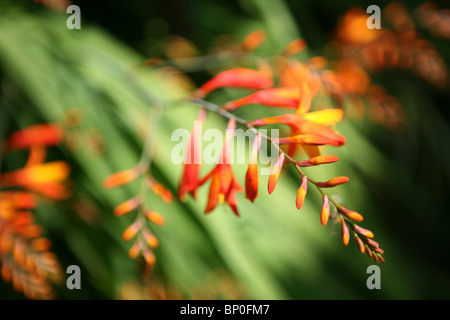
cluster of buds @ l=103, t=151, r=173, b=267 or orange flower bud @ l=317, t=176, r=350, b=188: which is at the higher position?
orange flower bud @ l=317, t=176, r=350, b=188

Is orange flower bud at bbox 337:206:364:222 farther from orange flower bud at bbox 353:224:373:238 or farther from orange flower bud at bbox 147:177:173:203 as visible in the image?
orange flower bud at bbox 147:177:173:203

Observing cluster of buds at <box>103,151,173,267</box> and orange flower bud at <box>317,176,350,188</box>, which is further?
cluster of buds at <box>103,151,173,267</box>

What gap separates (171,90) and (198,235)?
0.97 ft

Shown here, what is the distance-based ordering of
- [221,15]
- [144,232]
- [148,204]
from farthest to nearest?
[221,15] < [148,204] < [144,232]

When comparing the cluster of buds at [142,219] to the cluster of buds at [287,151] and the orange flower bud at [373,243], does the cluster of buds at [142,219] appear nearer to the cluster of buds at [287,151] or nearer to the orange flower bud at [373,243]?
the cluster of buds at [287,151]

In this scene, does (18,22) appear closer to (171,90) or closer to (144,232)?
(171,90)

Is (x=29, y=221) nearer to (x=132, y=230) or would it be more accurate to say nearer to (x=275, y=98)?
(x=132, y=230)

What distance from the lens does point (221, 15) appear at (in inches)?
45.1

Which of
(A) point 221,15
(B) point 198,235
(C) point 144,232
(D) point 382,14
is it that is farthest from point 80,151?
(D) point 382,14

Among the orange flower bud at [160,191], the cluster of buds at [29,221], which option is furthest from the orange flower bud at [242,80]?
the cluster of buds at [29,221]

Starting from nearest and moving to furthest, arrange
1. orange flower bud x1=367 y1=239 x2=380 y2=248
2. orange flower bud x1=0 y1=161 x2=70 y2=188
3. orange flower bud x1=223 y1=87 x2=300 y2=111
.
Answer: orange flower bud x1=367 y1=239 x2=380 y2=248 → orange flower bud x1=223 y1=87 x2=300 y2=111 → orange flower bud x1=0 y1=161 x2=70 y2=188

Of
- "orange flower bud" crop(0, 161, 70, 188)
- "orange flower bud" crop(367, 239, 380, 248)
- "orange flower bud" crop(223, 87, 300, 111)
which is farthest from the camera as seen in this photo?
"orange flower bud" crop(0, 161, 70, 188)

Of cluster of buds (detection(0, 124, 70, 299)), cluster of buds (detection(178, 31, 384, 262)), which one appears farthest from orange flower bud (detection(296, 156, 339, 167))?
cluster of buds (detection(0, 124, 70, 299))

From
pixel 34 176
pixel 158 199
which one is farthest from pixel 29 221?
pixel 158 199
